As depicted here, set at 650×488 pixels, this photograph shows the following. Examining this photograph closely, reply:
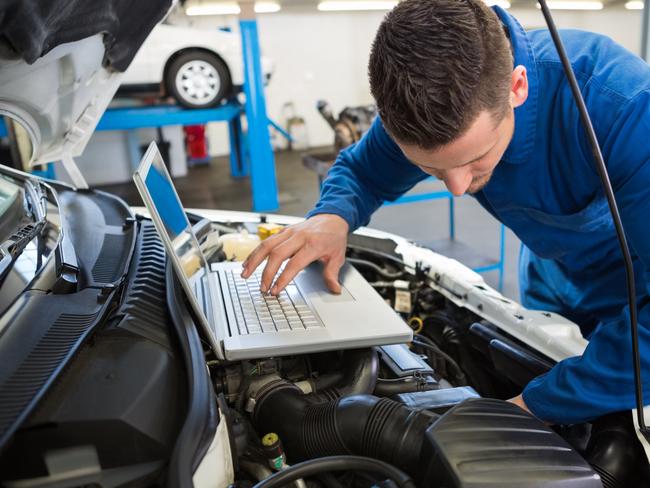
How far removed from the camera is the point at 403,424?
0.76 metres

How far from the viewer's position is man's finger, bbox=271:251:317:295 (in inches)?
44.2

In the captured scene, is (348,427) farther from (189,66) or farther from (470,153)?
(189,66)

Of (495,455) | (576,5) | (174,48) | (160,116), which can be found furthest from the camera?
(576,5)

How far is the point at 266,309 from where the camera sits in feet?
3.55

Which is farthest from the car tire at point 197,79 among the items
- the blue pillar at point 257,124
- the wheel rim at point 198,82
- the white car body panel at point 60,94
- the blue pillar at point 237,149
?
the white car body panel at point 60,94

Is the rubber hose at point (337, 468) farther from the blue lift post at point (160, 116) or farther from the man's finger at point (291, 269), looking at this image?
the blue lift post at point (160, 116)

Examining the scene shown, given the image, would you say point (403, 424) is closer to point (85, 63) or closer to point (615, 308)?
point (615, 308)

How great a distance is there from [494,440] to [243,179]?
6.03 metres

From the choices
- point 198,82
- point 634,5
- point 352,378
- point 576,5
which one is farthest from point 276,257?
point 634,5

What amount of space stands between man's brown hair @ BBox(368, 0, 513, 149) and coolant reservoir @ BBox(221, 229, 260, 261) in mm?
819

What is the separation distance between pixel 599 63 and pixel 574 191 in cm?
25

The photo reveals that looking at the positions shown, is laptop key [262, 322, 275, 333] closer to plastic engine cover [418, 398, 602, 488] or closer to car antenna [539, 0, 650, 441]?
plastic engine cover [418, 398, 602, 488]

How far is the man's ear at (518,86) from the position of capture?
896 millimetres

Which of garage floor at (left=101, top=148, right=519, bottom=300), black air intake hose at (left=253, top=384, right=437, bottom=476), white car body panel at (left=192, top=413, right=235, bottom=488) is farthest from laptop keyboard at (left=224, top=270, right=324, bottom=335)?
garage floor at (left=101, top=148, right=519, bottom=300)
